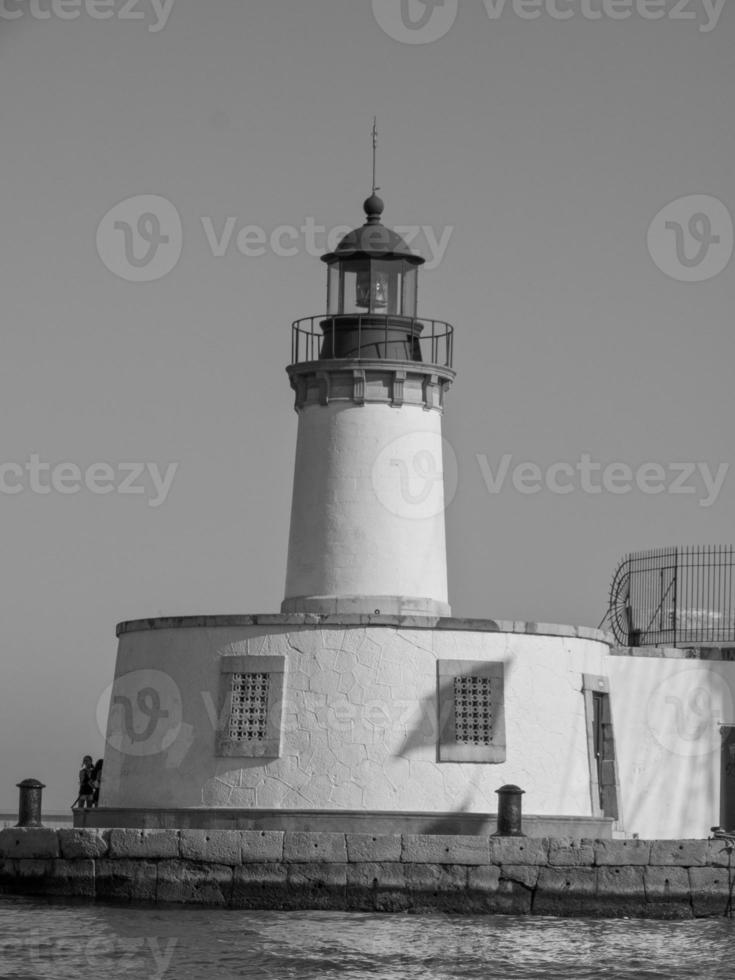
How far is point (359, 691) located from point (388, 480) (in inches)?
149

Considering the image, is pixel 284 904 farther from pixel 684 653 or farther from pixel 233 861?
pixel 684 653

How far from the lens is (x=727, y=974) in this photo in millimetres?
25891

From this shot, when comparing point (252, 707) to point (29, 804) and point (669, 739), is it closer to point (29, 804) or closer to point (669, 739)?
point (29, 804)

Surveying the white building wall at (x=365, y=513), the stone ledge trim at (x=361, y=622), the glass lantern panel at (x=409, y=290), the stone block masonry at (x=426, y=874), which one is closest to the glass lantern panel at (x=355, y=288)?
the glass lantern panel at (x=409, y=290)

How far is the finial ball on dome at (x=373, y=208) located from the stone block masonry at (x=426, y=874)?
32.4 feet

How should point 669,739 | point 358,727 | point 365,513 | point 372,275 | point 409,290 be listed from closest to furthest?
point 358,727 < point 365,513 < point 669,739 < point 372,275 < point 409,290

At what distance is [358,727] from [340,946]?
4.67 metres

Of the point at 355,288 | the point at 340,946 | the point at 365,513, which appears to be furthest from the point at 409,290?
the point at 340,946

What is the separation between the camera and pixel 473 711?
31.3 m

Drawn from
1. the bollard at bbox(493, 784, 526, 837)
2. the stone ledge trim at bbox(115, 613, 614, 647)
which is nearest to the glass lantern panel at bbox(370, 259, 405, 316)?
the stone ledge trim at bbox(115, 613, 614, 647)

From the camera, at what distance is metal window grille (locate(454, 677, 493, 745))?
103 feet

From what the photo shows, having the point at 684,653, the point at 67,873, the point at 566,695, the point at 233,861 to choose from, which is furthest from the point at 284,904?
the point at 684,653

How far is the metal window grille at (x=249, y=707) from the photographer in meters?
31.2

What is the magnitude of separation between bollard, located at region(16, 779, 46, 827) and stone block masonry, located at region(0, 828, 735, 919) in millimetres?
1815
